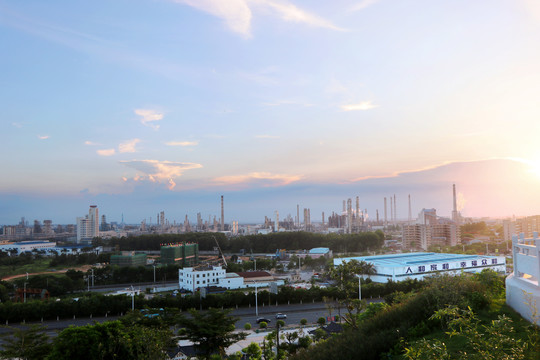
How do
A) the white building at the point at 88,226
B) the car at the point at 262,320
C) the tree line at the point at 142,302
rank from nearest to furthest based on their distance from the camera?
1. the car at the point at 262,320
2. the tree line at the point at 142,302
3. the white building at the point at 88,226

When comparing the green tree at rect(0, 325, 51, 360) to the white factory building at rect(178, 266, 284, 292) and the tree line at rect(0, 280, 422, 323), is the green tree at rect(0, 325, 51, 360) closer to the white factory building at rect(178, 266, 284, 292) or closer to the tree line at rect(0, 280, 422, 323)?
the tree line at rect(0, 280, 422, 323)

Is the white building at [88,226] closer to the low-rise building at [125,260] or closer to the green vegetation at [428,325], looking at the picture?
the low-rise building at [125,260]

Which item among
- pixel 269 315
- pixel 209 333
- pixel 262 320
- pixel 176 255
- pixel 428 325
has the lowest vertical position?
pixel 269 315

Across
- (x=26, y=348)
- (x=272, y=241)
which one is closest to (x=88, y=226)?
(x=272, y=241)

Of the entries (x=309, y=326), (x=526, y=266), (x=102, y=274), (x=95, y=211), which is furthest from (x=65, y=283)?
(x=95, y=211)

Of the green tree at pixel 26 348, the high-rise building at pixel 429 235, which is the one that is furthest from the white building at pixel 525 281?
the high-rise building at pixel 429 235

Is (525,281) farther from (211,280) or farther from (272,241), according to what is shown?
(272,241)
